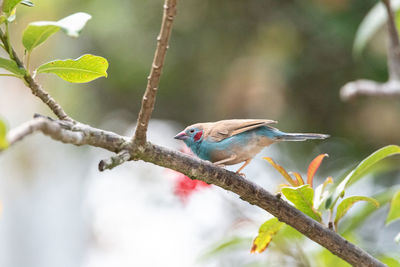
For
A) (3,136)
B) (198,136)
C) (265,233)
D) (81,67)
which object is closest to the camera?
(3,136)

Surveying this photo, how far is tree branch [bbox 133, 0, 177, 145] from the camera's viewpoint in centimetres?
145

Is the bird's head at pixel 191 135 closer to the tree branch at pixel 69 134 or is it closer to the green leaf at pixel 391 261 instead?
the green leaf at pixel 391 261

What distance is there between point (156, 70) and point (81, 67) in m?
0.55

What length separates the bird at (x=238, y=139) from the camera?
3.01 metres

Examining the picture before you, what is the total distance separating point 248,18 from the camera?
5.92m

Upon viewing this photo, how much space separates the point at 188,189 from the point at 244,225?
49cm

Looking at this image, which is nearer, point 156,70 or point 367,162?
point 156,70

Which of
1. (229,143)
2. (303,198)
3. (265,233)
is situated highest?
(303,198)

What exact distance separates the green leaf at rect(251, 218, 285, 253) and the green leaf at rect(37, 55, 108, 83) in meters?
→ 0.94

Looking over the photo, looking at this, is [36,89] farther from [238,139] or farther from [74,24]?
[238,139]

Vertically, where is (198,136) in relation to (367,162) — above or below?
below

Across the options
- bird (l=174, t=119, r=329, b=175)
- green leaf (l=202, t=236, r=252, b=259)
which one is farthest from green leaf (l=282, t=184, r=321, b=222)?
green leaf (l=202, t=236, r=252, b=259)

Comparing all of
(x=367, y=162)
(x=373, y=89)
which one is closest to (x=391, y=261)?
(x=367, y=162)

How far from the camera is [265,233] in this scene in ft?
7.64
